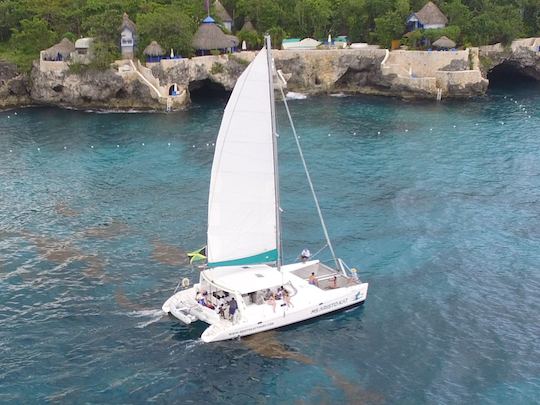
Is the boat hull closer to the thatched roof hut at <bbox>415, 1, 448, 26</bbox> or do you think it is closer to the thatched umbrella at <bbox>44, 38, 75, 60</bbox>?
the thatched umbrella at <bbox>44, 38, 75, 60</bbox>

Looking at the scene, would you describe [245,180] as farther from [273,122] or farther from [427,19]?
[427,19]

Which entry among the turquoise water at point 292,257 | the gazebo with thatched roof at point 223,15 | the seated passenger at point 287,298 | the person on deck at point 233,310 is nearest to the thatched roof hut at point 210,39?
the gazebo with thatched roof at point 223,15

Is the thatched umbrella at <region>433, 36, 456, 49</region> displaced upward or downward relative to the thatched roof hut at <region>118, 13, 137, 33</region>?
downward

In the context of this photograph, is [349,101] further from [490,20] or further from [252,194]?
[252,194]

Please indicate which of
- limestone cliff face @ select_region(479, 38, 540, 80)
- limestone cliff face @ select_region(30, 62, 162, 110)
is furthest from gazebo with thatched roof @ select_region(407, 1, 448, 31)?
limestone cliff face @ select_region(30, 62, 162, 110)

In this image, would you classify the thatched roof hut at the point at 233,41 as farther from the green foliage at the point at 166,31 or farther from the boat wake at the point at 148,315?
the boat wake at the point at 148,315

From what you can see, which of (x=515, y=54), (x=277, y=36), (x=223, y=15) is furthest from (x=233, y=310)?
(x=515, y=54)
